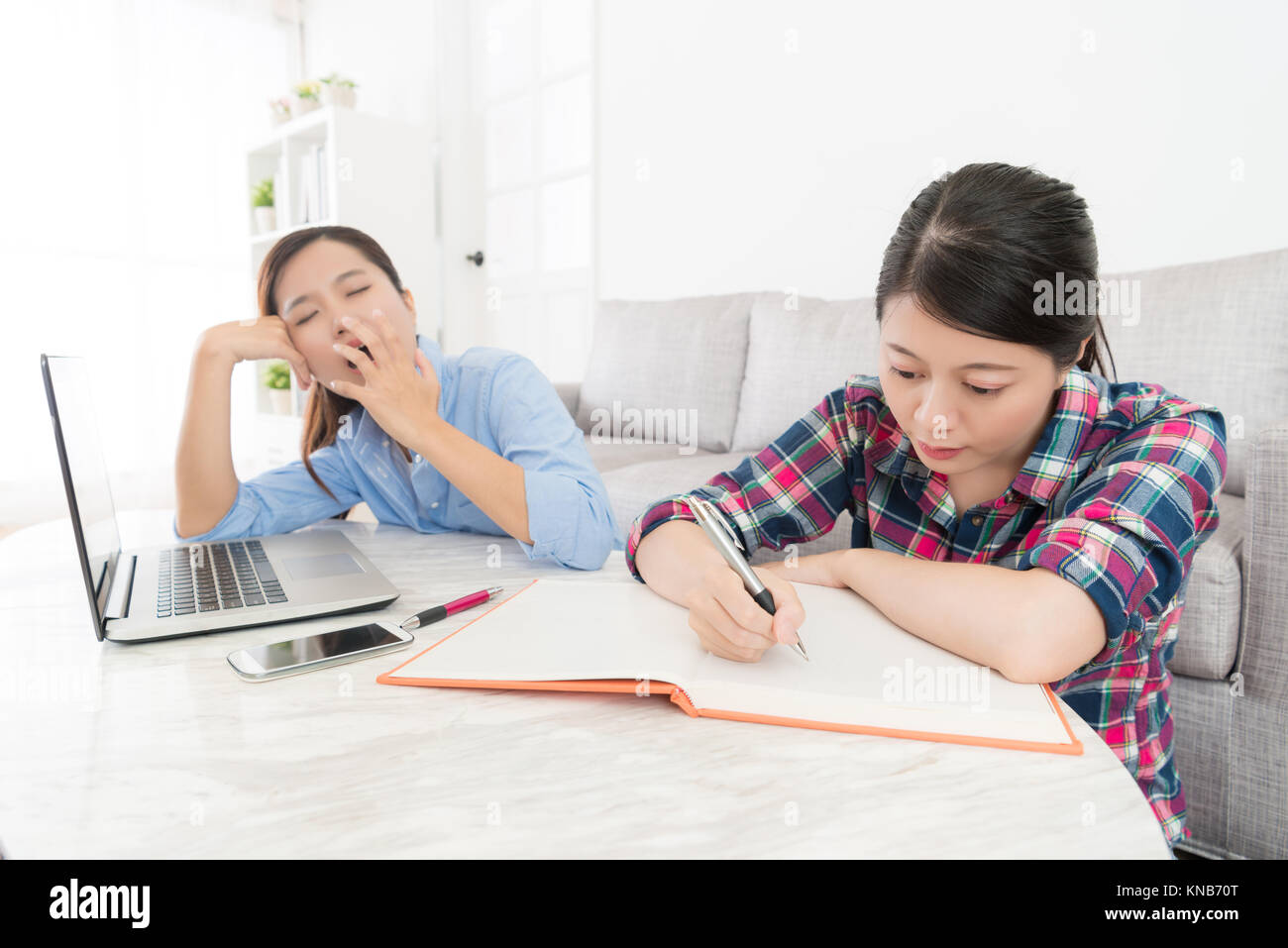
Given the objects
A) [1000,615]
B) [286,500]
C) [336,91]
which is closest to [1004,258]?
[1000,615]

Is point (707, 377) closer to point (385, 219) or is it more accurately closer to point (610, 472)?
point (610, 472)

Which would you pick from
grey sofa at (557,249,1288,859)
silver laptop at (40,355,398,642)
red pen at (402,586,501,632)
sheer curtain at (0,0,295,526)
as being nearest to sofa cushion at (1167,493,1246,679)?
grey sofa at (557,249,1288,859)

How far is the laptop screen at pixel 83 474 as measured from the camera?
621mm

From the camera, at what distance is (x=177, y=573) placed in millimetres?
806

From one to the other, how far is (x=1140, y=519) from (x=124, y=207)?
481cm

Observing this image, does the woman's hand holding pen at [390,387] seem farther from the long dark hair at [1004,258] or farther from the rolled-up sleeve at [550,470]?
the long dark hair at [1004,258]

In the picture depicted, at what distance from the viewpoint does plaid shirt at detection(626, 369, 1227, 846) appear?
2.09 ft

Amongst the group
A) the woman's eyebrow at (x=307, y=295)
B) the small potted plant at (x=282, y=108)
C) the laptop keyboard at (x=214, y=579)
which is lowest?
the laptop keyboard at (x=214, y=579)

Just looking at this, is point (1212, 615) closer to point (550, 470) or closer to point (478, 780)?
point (550, 470)

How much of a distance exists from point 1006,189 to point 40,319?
4.48 meters

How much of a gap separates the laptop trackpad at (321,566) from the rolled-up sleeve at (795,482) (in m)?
0.31

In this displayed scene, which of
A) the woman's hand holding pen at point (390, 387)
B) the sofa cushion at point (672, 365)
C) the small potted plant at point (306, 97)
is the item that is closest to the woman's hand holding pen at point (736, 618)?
the woman's hand holding pen at point (390, 387)

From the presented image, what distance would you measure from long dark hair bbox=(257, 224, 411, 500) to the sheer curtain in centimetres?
323
